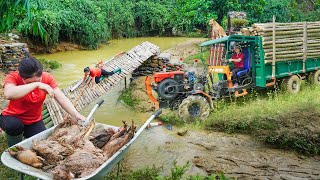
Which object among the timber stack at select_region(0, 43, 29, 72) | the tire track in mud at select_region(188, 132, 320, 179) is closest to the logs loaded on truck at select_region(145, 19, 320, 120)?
the tire track in mud at select_region(188, 132, 320, 179)

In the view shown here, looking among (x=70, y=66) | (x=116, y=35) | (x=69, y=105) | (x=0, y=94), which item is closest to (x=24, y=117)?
(x=69, y=105)

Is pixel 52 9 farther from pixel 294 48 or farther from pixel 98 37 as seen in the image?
pixel 294 48

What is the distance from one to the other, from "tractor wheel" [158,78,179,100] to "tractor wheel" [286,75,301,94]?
334cm

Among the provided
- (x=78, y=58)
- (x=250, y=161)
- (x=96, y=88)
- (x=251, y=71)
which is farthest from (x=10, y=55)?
(x=250, y=161)

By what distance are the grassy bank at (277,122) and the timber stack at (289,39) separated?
135 cm

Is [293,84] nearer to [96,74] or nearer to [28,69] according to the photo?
[96,74]

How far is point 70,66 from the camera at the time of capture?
54.1ft

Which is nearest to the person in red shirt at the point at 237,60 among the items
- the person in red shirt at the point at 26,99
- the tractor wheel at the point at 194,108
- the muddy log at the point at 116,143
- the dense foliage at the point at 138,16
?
the tractor wheel at the point at 194,108

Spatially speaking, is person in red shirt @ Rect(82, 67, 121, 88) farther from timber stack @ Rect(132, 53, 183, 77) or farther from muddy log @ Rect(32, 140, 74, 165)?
muddy log @ Rect(32, 140, 74, 165)

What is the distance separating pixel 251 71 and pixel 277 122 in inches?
105

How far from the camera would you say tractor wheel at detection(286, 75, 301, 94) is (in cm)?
935

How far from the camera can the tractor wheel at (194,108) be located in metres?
7.71

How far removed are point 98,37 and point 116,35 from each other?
4.89 m

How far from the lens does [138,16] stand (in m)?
29.6
